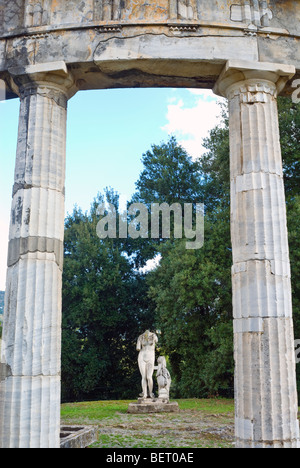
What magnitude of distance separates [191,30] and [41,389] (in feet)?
20.1

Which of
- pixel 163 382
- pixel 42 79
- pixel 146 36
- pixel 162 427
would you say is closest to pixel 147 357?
pixel 163 382

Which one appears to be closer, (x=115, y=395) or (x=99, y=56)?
(x=99, y=56)

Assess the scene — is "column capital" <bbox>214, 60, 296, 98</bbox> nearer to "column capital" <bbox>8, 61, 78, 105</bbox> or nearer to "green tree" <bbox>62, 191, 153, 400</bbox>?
"column capital" <bbox>8, 61, 78, 105</bbox>

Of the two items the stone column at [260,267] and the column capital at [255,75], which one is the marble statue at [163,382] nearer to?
the stone column at [260,267]

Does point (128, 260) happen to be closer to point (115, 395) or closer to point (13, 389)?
point (115, 395)

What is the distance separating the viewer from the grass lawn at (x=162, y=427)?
385 inches

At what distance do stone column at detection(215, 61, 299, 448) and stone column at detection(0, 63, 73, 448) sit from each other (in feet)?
9.09

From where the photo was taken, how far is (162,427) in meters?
11.9

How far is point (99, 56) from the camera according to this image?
744cm

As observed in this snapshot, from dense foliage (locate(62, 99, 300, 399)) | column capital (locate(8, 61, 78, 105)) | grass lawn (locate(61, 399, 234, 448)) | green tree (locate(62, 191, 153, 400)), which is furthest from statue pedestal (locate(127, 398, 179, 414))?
green tree (locate(62, 191, 153, 400))

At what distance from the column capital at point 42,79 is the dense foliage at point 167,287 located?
1315cm

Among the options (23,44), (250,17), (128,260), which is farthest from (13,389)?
(128,260)

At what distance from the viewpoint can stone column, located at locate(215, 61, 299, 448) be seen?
647 centimetres
